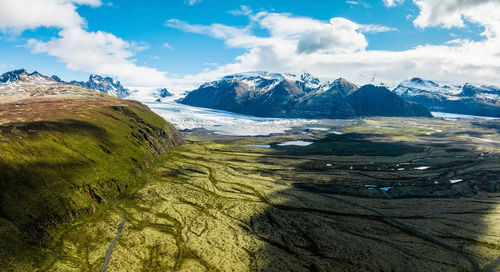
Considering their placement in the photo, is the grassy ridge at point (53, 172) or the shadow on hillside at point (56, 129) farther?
the shadow on hillside at point (56, 129)

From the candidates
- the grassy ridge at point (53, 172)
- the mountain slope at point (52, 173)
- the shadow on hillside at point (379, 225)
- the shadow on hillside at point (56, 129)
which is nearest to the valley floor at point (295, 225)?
the shadow on hillside at point (379, 225)

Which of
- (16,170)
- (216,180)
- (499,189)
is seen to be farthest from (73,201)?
(499,189)

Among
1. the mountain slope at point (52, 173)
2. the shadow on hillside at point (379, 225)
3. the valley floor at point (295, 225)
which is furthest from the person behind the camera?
the mountain slope at point (52, 173)

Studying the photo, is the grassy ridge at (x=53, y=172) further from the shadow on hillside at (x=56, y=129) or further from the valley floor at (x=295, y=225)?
the valley floor at (x=295, y=225)

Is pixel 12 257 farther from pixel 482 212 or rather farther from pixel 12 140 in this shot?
pixel 482 212

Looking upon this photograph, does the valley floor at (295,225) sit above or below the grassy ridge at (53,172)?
below

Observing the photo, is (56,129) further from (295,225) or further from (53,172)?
(295,225)
